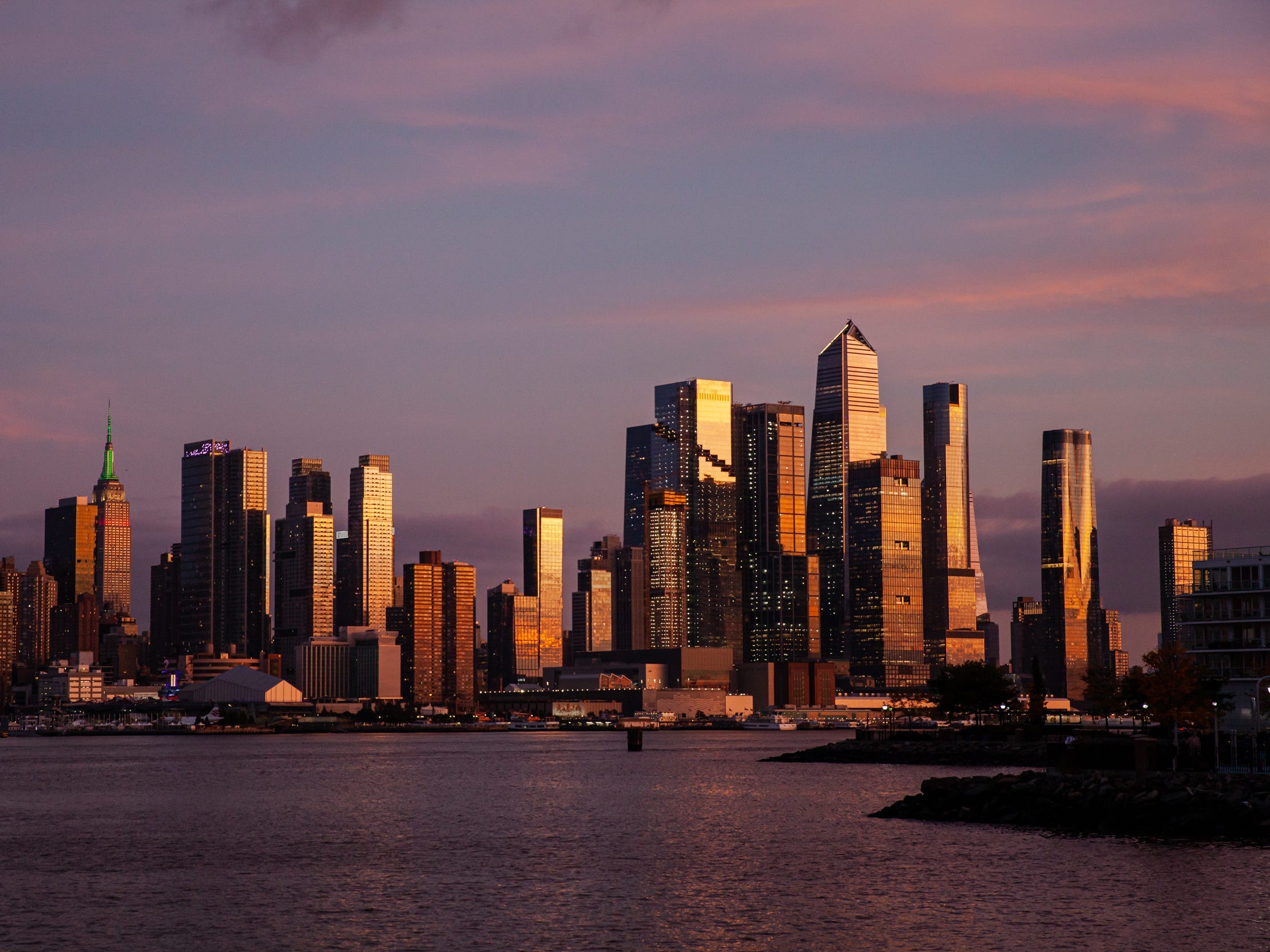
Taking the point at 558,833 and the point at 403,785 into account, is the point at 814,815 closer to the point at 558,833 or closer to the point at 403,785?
the point at 558,833

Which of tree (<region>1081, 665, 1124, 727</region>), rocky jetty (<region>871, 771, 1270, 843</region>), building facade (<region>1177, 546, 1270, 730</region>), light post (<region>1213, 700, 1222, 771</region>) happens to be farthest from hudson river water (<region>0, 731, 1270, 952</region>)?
tree (<region>1081, 665, 1124, 727</region>)

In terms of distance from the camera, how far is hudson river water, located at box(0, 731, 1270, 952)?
184 ft

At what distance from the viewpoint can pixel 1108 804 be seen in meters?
82.4

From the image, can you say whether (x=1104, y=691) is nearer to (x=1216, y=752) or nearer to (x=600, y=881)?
(x=1216, y=752)

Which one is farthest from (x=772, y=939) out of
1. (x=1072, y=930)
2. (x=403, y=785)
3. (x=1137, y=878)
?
(x=403, y=785)

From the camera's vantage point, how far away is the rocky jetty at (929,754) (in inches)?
5837

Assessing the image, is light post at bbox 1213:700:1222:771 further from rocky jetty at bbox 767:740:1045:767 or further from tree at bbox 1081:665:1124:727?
tree at bbox 1081:665:1124:727

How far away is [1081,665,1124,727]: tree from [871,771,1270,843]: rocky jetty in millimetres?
56023

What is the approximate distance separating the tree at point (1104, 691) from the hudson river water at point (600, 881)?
40.5m

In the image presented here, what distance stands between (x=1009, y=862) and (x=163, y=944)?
35.8m

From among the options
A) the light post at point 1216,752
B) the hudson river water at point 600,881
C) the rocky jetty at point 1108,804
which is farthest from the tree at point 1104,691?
the rocky jetty at point 1108,804

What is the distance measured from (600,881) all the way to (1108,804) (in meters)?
27.2

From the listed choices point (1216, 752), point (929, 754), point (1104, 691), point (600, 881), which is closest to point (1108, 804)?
point (1216, 752)

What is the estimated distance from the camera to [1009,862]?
72000 millimetres
